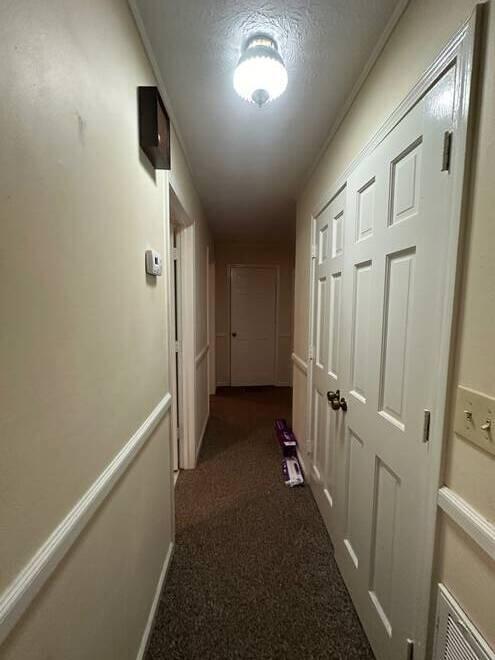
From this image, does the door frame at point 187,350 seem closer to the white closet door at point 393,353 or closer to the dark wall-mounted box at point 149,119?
the dark wall-mounted box at point 149,119

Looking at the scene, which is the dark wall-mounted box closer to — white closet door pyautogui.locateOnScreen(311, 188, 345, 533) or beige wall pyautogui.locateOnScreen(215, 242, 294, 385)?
white closet door pyautogui.locateOnScreen(311, 188, 345, 533)

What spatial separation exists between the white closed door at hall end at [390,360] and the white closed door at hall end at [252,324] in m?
2.99

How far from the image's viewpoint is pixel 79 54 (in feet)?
2.18

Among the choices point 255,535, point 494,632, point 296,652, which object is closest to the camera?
point 494,632

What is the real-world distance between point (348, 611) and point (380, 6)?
2342 mm

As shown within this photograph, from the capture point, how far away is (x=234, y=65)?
1.16 m

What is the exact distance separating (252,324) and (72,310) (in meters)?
4.00

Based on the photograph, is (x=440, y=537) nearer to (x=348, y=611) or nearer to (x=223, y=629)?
(x=348, y=611)

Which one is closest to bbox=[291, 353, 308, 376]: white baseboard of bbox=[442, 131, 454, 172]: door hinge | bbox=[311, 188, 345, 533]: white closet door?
bbox=[311, 188, 345, 533]: white closet door

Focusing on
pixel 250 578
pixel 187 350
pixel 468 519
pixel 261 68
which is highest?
pixel 261 68

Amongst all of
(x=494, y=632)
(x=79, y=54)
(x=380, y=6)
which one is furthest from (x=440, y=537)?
(x=380, y=6)

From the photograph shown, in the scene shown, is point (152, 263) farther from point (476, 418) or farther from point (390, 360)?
point (476, 418)

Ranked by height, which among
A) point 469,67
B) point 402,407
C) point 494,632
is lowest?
point 494,632

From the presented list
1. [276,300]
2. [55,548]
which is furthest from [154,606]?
[276,300]
